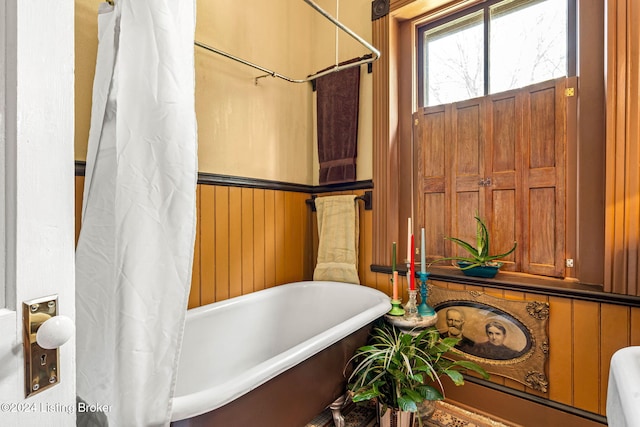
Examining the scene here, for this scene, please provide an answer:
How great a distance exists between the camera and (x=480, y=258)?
1613 millimetres

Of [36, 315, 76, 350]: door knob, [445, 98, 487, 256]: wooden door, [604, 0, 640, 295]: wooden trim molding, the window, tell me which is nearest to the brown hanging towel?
the window

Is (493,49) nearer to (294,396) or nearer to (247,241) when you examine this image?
(247,241)

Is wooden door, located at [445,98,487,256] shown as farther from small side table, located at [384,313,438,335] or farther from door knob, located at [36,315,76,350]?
door knob, located at [36,315,76,350]

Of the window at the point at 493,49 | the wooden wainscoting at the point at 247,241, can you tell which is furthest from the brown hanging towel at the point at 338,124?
the window at the point at 493,49

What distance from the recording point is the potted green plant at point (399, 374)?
124 cm

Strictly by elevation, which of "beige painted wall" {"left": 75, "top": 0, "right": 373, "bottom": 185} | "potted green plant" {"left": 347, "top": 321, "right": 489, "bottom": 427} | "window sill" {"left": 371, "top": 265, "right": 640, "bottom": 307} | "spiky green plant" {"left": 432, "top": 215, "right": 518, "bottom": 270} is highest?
"beige painted wall" {"left": 75, "top": 0, "right": 373, "bottom": 185}

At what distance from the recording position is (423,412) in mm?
1437

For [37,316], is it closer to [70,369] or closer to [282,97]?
[70,369]

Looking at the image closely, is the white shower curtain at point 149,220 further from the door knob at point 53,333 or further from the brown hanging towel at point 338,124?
the brown hanging towel at point 338,124

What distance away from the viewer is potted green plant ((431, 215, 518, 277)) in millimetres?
1598

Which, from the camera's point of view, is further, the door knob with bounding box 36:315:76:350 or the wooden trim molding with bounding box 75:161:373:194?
the wooden trim molding with bounding box 75:161:373:194

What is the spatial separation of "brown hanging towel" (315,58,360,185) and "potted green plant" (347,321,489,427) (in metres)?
1.15

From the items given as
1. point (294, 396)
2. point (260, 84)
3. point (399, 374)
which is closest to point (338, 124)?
point (260, 84)

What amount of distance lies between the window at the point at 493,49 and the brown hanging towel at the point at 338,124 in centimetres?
46
